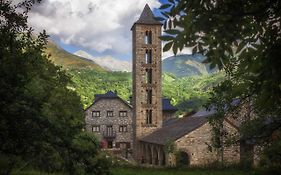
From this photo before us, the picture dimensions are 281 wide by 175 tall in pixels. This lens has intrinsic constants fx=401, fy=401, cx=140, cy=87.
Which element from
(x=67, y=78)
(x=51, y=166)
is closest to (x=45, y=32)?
(x=51, y=166)

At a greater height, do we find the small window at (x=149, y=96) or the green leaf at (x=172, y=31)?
the small window at (x=149, y=96)

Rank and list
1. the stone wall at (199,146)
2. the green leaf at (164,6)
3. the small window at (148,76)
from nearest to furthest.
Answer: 1. the green leaf at (164,6)
2. the stone wall at (199,146)
3. the small window at (148,76)

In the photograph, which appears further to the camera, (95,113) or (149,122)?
(95,113)

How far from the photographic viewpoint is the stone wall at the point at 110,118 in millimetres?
62094

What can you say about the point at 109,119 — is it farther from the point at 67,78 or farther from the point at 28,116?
the point at 28,116

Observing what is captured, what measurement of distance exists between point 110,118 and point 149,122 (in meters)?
12.6

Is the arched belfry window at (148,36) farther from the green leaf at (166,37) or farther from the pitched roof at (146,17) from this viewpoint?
the green leaf at (166,37)

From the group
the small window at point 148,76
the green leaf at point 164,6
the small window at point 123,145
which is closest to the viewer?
the green leaf at point 164,6

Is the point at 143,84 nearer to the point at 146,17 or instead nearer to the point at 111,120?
the point at 146,17

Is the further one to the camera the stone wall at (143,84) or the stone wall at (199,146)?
the stone wall at (143,84)

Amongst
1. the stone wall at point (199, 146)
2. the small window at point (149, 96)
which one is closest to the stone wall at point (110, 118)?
the small window at point (149, 96)

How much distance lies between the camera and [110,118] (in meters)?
62.6

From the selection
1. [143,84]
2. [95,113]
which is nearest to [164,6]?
[143,84]

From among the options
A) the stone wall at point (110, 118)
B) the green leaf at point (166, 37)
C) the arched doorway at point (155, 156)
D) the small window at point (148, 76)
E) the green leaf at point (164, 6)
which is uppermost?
the small window at point (148, 76)
